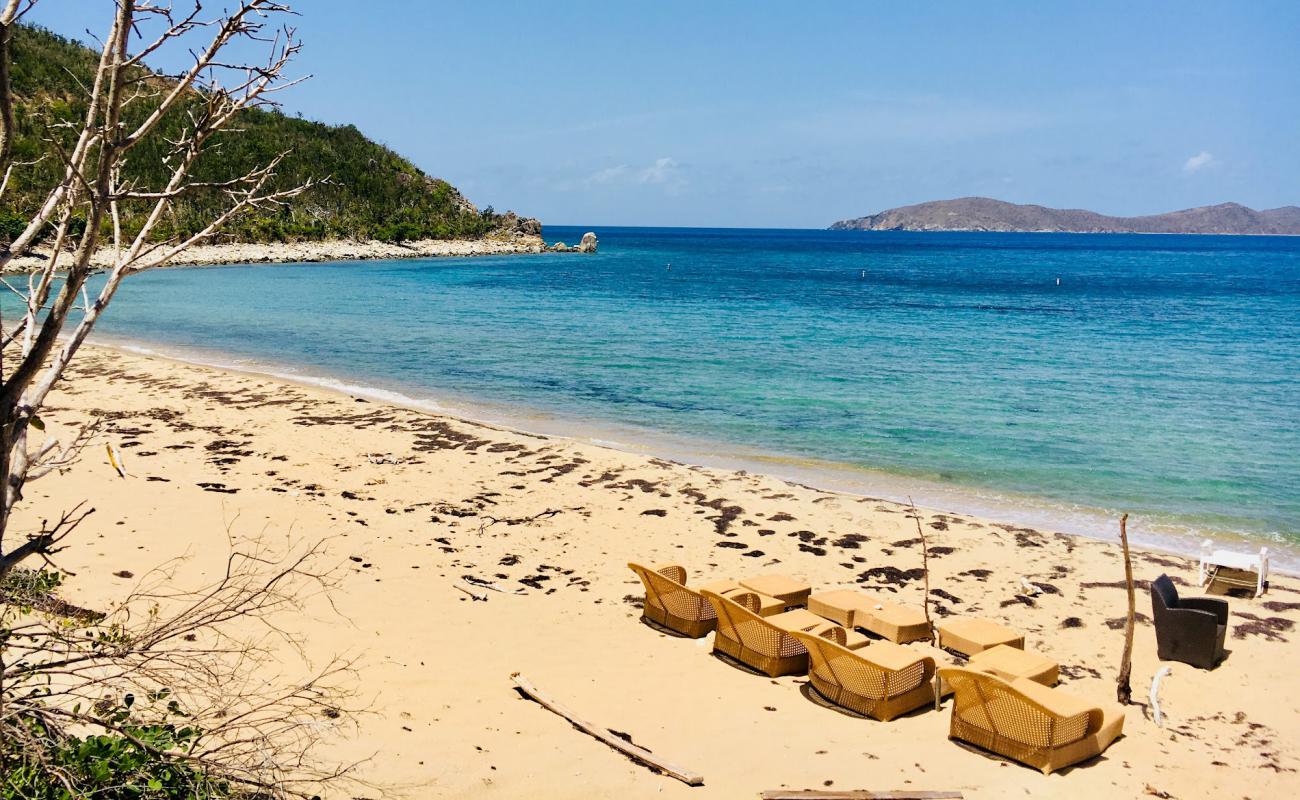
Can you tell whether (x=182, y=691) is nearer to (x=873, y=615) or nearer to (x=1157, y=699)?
(x=873, y=615)

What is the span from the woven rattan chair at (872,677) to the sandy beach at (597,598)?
0.61 feet

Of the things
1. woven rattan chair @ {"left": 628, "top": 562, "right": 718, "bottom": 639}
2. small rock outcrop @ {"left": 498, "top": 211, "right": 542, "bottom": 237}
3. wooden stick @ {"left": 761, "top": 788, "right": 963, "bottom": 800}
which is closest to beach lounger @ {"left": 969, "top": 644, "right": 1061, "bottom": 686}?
wooden stick @ {"left": 761, "top": 788, "right": 963, "bottom": 800}

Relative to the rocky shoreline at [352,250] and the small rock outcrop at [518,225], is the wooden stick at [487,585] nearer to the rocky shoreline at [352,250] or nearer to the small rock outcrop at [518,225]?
the rocky shoreline at [352,250]

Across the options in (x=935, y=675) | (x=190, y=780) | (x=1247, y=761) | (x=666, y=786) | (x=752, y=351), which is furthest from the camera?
(x=752, y=351)

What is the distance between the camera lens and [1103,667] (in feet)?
27.0

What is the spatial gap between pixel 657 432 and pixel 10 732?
14764 millimetres

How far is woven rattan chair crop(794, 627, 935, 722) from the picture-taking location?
7.13 meters

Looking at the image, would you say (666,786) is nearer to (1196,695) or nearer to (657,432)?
(1196,695)

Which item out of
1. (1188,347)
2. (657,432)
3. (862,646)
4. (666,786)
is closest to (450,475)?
(657,432)

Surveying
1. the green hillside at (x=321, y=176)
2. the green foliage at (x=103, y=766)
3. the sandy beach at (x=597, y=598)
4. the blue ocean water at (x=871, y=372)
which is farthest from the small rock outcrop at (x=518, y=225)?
the green foliage at (x=103, y=766)

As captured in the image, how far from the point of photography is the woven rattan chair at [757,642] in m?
7.85

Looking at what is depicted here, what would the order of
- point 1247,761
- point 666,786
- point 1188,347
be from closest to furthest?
point 666,786
point 1247,761
point 1188,347

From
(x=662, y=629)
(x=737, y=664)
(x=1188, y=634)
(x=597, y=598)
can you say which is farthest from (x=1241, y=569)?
(x=597, y=598)

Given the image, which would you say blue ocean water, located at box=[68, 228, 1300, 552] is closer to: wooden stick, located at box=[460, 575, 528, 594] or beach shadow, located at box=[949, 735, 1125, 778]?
beach shadow, located at box=[949, 735, 1125, 778]
